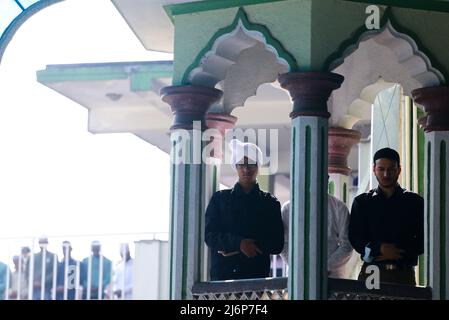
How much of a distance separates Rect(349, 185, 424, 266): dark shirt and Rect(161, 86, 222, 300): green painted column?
3.38 feet

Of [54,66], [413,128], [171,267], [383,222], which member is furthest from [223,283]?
[54,66]

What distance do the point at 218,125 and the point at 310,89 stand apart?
1.33 m

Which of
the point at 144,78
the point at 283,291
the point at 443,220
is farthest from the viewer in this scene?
the point at 144,78

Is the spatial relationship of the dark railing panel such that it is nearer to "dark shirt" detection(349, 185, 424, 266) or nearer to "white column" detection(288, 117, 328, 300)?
"white column" detection(288, 117, 328, 300)

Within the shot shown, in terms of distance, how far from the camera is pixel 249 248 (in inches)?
406

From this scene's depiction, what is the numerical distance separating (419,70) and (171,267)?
2076mm

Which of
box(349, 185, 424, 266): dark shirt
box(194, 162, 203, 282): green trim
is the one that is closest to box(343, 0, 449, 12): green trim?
box(349, 185, 424, 266): dark shirt

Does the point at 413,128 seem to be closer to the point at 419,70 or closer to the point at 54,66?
the point at 419,70

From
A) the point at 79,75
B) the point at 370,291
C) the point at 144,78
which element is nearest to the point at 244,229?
the point at 370,291

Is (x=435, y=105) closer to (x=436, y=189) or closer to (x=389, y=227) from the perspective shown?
(x=436, y=189)

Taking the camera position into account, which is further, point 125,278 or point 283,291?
point 125,278

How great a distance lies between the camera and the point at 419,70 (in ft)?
33.6

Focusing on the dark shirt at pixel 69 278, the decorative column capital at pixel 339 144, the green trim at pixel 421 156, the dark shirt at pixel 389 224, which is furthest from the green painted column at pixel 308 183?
the dark shirt at pixel 69 278

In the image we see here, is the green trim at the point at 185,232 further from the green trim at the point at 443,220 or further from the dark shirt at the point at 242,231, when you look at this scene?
the green trim at the point at 443,220
